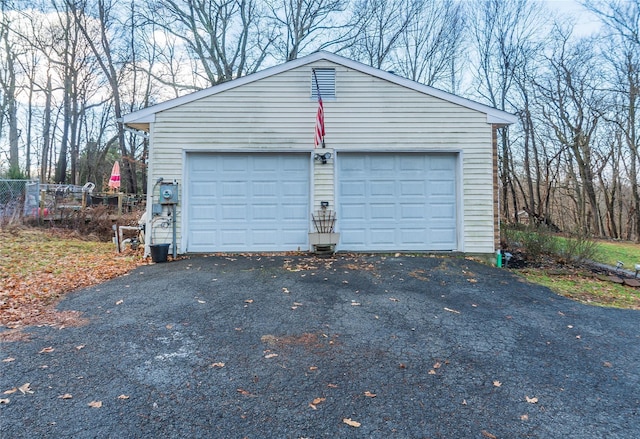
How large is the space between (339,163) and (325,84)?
169cm

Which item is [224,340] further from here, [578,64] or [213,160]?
[578,64]

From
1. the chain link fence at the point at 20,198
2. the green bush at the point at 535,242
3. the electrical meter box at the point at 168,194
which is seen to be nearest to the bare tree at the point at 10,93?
the chain link fence at the point at 20,198

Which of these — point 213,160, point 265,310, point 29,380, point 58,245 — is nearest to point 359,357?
point 265,310

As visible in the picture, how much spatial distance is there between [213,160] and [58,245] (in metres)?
4.70

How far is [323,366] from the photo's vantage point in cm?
309

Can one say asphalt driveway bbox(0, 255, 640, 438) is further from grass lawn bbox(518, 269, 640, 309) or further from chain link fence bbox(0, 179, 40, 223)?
chain link fence bbox(0, 179, 40, 223)

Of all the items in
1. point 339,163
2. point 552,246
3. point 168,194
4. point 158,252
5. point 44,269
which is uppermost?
point 339,163

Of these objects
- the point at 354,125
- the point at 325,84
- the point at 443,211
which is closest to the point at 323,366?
the point at 443,211

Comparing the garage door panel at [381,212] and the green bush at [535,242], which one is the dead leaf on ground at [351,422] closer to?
the garage door panel at [381,212]

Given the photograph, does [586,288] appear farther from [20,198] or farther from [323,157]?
[20,198]

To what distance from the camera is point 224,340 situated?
360 centimetres

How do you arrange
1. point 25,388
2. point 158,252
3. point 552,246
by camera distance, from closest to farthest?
1. point 25,388
2. point 158,252
3. point 552,246

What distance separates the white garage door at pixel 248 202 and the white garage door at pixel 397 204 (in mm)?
919

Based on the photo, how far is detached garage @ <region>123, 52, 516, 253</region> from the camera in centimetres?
777
